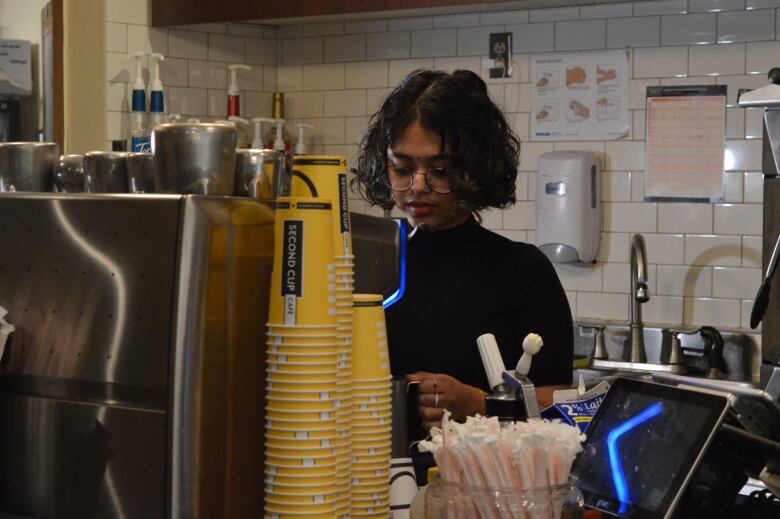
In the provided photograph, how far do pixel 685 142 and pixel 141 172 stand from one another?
111 inches

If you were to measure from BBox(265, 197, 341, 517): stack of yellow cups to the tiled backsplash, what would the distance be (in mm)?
2900

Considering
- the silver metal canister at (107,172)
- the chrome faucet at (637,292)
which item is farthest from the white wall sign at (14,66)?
the silver metal canister at (107,172)

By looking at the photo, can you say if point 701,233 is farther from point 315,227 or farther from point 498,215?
point 315,227

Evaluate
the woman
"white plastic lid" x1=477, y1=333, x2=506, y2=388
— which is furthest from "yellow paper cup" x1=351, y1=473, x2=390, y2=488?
the woman

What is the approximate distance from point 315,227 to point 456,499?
339 mm

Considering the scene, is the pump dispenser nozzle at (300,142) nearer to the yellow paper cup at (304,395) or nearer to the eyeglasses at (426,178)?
the eyeglasses at (426,178)

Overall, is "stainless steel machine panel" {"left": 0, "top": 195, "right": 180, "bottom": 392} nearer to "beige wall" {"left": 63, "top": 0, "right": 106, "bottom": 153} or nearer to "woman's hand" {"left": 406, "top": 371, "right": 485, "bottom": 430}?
"woman's hand" {"left": 406, "top": 371, "right": 485, "bottom": 430}

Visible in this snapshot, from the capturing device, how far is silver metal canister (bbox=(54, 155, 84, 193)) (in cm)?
159

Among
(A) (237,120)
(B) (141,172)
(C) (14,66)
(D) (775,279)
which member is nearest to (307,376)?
(B) (141,172)

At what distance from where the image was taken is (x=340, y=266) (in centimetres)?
125

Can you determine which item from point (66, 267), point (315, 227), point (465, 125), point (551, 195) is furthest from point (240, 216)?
point (551, 195)

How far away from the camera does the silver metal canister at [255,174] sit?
140 centimetres

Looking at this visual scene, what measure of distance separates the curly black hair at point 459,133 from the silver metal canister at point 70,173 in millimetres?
803

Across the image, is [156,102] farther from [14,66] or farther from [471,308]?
[471,308]
